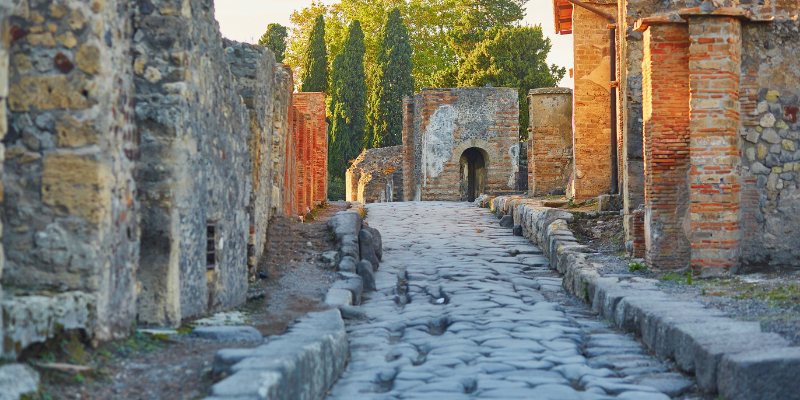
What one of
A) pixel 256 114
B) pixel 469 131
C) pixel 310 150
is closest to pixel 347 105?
pixel 469 131

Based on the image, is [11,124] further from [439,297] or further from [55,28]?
[439,297]

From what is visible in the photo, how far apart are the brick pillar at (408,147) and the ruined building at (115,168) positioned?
2298cm

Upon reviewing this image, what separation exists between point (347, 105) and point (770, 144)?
31557 millimetres

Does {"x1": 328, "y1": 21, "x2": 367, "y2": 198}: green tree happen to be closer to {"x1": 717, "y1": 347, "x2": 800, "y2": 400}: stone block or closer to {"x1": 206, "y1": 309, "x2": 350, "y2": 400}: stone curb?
{"x1": 206, "y1": 309, "x2": 350, "y2": 400}: stone curb

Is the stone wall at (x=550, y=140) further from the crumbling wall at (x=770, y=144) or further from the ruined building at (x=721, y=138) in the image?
the crumbling wall at (x=770, y=144)

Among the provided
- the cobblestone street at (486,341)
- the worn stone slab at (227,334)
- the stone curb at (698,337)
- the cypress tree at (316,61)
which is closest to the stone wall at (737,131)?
the stone curb at (698,337)

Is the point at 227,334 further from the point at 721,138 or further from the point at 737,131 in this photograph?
the point at 737,131

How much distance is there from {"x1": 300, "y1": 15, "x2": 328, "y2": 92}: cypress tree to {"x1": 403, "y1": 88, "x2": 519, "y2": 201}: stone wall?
38.9 feet

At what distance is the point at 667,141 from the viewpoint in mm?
11062

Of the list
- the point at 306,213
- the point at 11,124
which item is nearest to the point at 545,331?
the point at 11,124

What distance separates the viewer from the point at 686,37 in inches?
430

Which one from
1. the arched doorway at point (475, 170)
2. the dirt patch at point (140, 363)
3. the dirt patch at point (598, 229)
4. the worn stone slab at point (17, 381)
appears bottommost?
the dirt patch at point (140, 363)

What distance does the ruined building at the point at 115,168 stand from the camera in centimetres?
542

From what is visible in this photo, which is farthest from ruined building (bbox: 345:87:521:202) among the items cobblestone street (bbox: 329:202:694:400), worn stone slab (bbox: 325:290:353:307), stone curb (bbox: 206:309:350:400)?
stone curb (bbox: 206:309:350:400)
